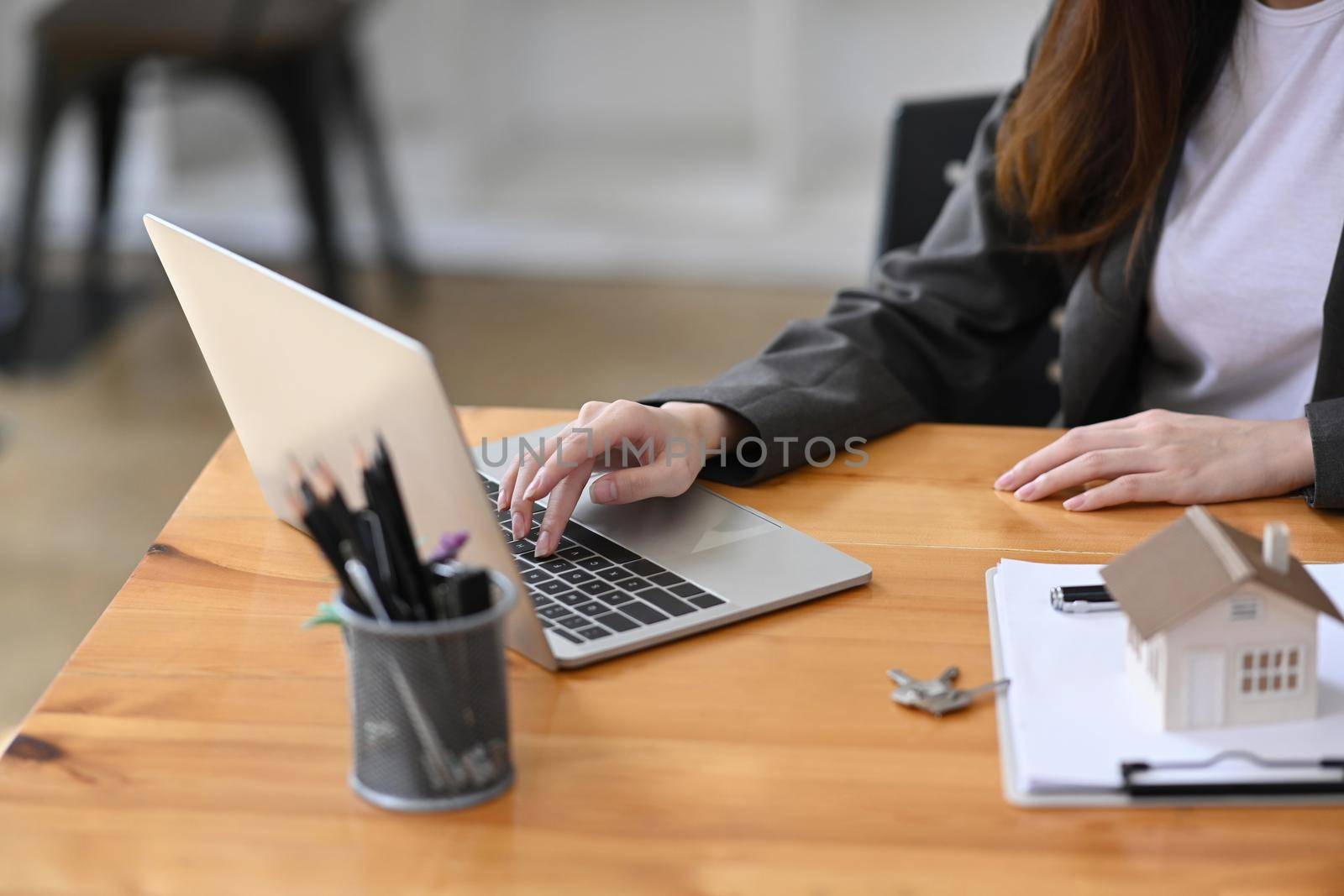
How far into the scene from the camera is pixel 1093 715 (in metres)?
0.62

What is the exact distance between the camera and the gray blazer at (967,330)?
1000 mm

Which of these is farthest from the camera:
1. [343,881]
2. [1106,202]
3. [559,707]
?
[1106,202]

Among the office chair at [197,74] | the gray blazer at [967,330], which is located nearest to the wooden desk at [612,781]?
the gray blazer at [967,330]

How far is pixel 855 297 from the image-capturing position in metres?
1.14

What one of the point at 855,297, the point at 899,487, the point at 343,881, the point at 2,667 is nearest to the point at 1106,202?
the point at 855,297

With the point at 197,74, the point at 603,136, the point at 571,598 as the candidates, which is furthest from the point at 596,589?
the point at 603,136

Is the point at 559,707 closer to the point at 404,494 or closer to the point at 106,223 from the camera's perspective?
the point at 404,494

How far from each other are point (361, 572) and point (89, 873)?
0.50 ft

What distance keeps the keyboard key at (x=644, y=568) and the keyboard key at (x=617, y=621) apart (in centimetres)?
5

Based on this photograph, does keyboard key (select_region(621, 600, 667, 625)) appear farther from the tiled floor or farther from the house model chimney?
Result: the tiled floor

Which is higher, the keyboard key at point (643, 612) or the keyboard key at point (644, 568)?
the keyboard key at point (643, 612)

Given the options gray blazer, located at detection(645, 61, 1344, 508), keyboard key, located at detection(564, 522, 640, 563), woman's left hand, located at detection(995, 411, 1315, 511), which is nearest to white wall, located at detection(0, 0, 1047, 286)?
gray blazer, located at detection(645, 61, 1344, 508)

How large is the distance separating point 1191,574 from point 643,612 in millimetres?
274

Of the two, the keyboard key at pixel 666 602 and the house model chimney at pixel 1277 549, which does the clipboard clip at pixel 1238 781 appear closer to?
the house model chimney at pixel 1277 549
